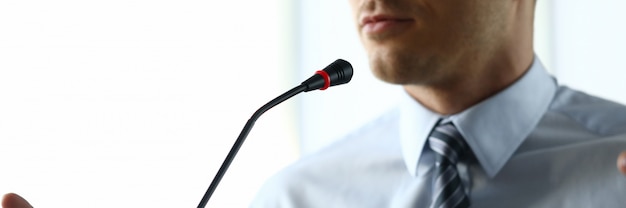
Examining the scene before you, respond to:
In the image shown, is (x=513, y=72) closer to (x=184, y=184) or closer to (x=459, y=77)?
(x=459, y=77)

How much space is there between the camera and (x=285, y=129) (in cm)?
274

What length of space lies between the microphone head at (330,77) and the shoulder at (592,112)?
0.67 m

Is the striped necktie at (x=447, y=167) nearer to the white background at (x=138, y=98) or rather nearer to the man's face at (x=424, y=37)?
the man's face at (x=424, y=37)

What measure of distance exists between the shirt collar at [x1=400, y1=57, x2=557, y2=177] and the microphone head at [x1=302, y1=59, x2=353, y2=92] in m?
0.52

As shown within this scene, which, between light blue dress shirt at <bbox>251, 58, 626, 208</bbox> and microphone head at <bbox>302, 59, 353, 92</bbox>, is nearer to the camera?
microphone head at <bbox>302, 59, 353, 92</bbox>

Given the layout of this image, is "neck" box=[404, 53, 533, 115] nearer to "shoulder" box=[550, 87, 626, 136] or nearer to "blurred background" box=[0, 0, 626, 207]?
"shoulder" box=[550, 87, 626, 136]

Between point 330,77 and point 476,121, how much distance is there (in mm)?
560

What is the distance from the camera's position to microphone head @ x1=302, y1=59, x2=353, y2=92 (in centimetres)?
110

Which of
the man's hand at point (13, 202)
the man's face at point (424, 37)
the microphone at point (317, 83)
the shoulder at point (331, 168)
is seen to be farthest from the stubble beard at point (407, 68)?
the man's hand at point (13, 202)

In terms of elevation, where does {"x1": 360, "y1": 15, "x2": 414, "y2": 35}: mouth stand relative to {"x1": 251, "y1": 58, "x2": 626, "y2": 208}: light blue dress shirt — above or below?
above

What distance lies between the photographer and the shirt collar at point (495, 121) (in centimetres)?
158

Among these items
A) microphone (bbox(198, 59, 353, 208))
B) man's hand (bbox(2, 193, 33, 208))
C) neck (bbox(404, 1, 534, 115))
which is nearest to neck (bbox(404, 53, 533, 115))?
neck (bbox(404, 1, 534, 115))

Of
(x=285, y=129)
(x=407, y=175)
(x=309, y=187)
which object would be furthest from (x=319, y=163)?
(x=285, y=129)

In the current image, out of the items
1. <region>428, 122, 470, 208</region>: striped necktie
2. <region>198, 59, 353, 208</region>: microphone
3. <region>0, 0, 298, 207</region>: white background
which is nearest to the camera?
<region>198, 59, 353, 208</region>: microphone
